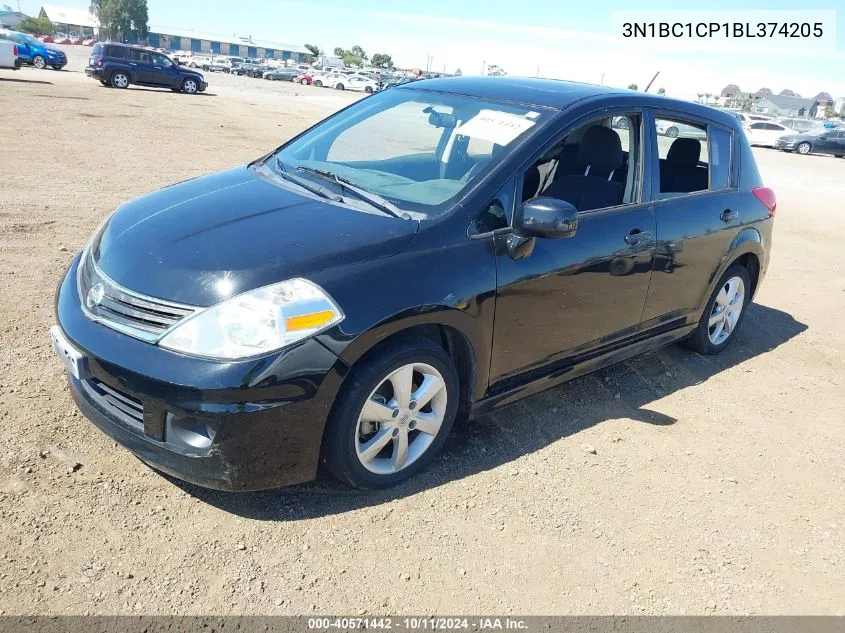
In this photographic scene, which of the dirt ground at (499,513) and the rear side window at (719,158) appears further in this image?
the rear side window at (719,158)

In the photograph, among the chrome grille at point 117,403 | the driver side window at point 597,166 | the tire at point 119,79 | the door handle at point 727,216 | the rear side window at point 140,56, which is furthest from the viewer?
the rear side window at point 140,56

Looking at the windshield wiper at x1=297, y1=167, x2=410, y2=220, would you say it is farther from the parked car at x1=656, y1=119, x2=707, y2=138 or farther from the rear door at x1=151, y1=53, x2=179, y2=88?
the rear door at x1=151, y1=53, x2=179, y2=88

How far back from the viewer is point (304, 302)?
8.76ft

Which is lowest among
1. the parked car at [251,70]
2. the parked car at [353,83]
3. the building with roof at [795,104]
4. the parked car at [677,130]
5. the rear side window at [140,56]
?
the parked car at [677,130]

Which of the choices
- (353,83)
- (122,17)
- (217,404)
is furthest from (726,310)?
(122,17)

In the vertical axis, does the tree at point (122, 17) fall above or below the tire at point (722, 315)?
above

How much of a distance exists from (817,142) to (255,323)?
109 ft

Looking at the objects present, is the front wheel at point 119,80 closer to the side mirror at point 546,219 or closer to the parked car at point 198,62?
the side mirror at point 546,219

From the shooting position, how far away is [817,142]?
97.4 feet

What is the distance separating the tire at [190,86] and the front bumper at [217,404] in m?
27.8

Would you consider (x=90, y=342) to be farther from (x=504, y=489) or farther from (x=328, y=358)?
(x=504, y=489)

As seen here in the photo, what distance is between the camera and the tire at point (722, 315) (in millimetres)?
4965

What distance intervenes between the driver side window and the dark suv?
25.9 metres

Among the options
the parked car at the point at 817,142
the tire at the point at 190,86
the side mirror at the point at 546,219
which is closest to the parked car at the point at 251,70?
the tire at the point at 190,86
